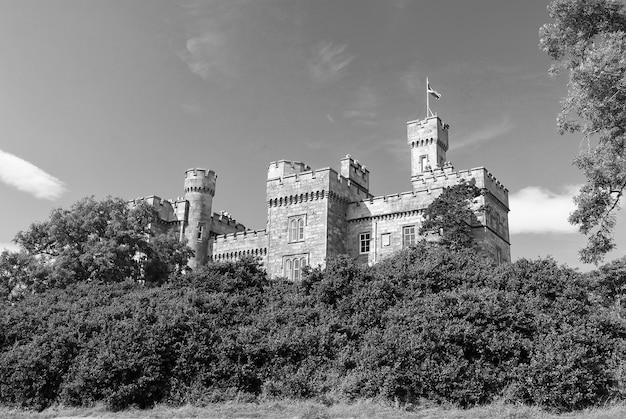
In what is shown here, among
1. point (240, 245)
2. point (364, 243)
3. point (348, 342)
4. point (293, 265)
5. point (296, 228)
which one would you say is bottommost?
point (348, 342)

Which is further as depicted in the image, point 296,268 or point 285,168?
point 285,168

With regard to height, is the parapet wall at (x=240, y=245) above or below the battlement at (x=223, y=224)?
below

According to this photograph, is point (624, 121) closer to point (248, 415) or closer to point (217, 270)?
point (248, 415)

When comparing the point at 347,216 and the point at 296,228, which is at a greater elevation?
the point at 347,216

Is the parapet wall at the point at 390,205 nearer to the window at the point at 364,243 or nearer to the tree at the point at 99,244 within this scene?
the window at the point at 364,243

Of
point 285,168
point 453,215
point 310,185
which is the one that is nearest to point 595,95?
point 453,215

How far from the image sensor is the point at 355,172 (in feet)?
132

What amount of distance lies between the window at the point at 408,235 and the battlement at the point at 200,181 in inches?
699

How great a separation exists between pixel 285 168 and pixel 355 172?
4947mm

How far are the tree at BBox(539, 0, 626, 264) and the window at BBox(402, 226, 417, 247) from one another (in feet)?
60.1

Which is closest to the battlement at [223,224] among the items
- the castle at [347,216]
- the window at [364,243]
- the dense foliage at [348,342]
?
the castle at [347,216]

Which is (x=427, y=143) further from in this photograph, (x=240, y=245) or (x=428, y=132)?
(x=240, y=245)

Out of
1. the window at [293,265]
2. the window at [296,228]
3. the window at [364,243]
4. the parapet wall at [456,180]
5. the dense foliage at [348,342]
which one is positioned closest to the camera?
the dense foliage at [348,342]

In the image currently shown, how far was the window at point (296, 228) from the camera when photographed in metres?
37.0
